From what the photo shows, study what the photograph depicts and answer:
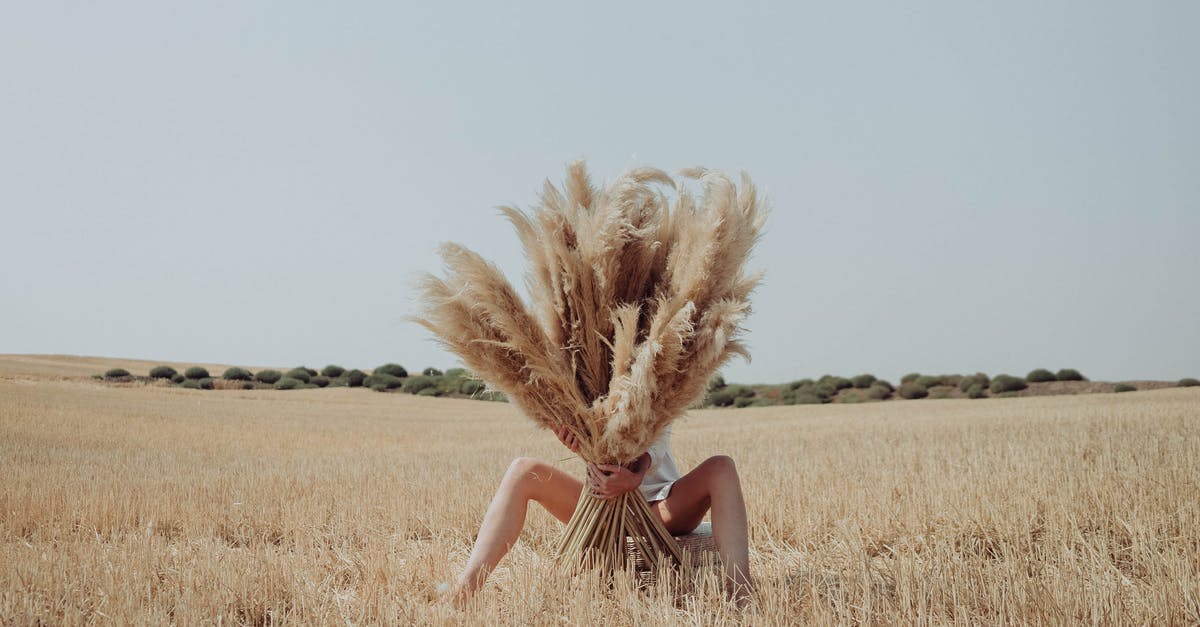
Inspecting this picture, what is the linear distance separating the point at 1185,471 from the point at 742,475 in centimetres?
332

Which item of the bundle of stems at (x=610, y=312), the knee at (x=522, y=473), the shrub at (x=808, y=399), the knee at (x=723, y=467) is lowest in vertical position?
the shrub at (x=808, y=399)

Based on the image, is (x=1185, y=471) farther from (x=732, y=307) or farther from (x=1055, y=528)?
(x=732, y=307)

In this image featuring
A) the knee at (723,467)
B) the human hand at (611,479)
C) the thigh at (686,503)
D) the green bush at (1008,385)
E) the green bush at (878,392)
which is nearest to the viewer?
the human hand at (611,479)

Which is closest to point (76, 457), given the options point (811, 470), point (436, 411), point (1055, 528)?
point (811, 470)

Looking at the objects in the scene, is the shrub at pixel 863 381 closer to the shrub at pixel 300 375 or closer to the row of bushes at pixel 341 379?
the row of bushes at pixel 341 379

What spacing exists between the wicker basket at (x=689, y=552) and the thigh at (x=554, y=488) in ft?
1.37

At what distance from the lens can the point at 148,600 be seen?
3.33 meters

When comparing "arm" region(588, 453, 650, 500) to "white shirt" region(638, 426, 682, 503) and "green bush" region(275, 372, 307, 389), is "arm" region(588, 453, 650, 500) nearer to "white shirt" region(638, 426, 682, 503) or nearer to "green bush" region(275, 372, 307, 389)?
"white shirt" region(638, 426, 682, 503)

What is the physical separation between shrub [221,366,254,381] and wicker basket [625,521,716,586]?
29094 millimetres

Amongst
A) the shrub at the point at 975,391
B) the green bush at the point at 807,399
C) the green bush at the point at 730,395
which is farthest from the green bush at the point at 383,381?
the shrub at the point at 975,391

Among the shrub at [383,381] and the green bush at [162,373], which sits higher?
the green bush at [162,373]

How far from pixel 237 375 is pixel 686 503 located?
29743 millimetres

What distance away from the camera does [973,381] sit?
27625mm

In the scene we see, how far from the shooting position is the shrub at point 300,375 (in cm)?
3130
